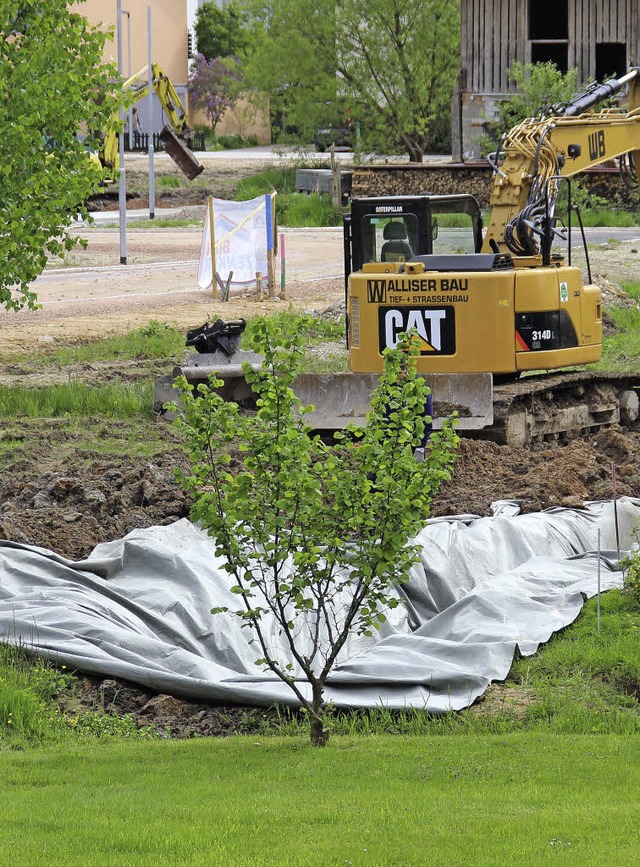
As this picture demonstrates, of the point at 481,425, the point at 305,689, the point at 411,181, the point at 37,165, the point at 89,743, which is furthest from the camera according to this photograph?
the point at 411,181

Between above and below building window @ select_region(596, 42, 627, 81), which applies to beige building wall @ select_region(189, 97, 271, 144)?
above

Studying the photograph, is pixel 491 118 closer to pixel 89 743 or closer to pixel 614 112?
pixel 614 112

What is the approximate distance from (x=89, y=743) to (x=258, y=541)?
1.69 meters

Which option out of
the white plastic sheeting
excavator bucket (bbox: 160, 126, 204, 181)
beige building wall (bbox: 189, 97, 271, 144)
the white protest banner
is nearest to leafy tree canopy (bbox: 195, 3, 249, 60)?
beige building wall (bbox: 189, 97, 271, 144)

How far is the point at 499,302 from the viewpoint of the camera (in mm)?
14109

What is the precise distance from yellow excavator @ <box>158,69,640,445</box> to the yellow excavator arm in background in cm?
2

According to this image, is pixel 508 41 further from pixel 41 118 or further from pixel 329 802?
pixel 329 802

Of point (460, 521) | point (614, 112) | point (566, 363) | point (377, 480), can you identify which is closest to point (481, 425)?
point (566, 363)

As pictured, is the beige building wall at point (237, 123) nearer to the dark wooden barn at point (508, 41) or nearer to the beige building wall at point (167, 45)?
the beige building wall at point (167, 45)

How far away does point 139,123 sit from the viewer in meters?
56.9

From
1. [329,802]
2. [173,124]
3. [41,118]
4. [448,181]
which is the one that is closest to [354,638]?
[329,802]

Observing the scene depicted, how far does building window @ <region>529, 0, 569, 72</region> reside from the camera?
42688 millimetres

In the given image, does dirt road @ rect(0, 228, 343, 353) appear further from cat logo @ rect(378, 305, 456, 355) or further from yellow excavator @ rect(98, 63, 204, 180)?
cat logo @ rect(378, 305, 456, 355)

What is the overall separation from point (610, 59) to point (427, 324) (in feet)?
108
